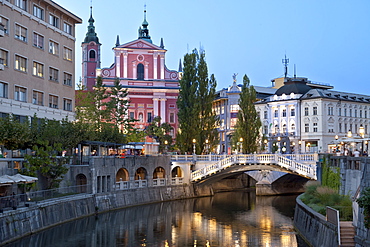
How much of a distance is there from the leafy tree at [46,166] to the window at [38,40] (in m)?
13.9

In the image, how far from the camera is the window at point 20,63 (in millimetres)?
58291

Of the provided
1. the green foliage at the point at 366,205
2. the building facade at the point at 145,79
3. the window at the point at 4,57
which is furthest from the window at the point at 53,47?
the building facade at the point at 145,79

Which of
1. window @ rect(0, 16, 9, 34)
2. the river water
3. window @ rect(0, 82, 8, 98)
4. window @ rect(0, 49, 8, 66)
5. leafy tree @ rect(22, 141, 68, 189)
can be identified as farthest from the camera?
window @ rect(0, 82, 8, 98)

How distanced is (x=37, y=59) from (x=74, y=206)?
1949 centimetres

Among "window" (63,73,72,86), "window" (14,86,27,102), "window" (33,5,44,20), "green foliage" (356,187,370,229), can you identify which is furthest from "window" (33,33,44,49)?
"green foliage" (356,187,370,229)

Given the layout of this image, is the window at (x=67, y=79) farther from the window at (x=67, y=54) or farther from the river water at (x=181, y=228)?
the river water at (x=181, y=228)

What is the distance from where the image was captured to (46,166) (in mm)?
48312

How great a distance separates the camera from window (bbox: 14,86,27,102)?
58.4 metres

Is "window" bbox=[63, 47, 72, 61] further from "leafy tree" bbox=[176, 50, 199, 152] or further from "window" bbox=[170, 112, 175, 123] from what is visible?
"window" bbox=[170, 112, 175, 123]

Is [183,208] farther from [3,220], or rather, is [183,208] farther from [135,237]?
[3,220]

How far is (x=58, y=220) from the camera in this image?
4572cm

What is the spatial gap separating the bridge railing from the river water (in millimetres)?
4507

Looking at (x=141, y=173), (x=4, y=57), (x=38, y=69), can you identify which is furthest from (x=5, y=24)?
(x=141, y=173)

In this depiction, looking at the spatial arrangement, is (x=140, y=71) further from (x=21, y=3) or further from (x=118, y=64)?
(x=21, y=3)
